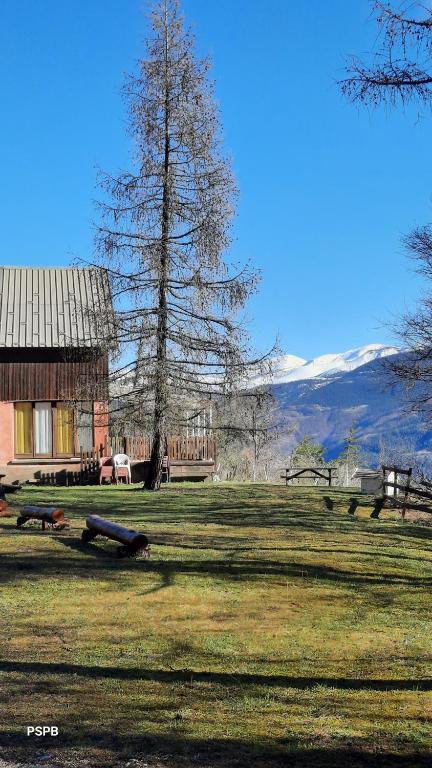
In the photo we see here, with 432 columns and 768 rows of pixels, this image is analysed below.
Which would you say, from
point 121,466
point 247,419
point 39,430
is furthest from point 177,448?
point 247,419

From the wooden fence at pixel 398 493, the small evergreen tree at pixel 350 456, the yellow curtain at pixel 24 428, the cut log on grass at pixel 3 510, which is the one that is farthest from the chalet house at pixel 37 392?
the small evergreen tree at pixel 350 456

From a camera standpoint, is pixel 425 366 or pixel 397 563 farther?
pixel 425 366

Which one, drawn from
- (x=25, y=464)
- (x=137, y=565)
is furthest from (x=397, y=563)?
(x=25, y=464)

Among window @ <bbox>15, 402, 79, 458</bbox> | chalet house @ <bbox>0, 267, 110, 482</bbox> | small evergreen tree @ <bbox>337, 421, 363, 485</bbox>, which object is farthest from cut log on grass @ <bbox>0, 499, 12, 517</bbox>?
small evergreen tree @ <bbox>337, 421, 363, 485</bbox>

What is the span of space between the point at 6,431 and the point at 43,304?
556 cm

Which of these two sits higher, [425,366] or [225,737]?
[425,366]

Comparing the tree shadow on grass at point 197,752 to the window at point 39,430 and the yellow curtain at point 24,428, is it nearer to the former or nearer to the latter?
the window at point 39,430

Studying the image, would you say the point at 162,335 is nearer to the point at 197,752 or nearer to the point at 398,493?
Result: the point at 398,493

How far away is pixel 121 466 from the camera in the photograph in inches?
1206

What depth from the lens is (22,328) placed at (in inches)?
1278

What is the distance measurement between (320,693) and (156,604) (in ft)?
11.0

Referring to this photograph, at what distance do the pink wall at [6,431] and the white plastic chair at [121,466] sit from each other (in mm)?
4617

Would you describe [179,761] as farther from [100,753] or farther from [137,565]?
[137,565]

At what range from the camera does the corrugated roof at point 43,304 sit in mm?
32125
